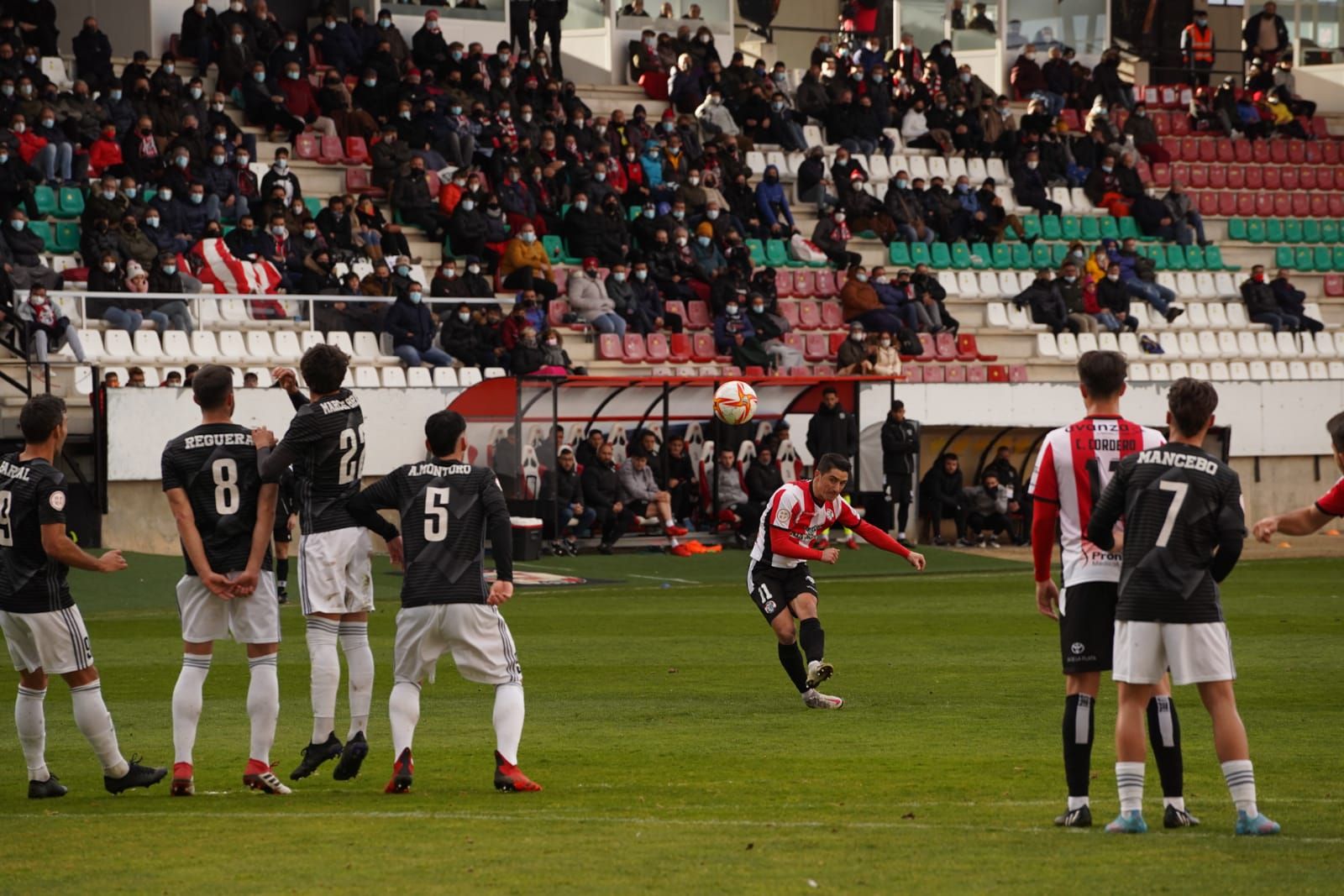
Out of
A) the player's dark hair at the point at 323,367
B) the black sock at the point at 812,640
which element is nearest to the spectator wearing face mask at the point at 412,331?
the black sock at the point at 812,640

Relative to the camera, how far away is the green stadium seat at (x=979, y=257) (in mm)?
35594

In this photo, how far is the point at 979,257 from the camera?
35656 mm

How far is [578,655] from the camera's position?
A: 51.3ft

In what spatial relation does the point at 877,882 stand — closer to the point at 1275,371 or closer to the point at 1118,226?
the point at 1275,371

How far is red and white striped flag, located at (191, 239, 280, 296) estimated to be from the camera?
26375mm

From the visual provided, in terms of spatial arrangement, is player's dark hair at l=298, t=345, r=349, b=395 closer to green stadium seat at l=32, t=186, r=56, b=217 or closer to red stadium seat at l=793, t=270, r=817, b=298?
green stadium seat at l=32, t=186, r=56, b=217

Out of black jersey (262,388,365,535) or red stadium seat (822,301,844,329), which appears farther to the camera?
red stadium seat (822,301,844,329)

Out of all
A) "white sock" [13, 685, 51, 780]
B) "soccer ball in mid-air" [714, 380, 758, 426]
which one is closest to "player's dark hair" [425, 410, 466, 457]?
"white sock" [13, 685, 51, 780]

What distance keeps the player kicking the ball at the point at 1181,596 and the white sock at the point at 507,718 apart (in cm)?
272

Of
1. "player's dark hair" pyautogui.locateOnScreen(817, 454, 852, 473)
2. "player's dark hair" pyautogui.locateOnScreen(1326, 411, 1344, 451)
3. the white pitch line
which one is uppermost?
"player's dark hair" pyautogui.locateOnScreen(1326, 411, 1344, 451)

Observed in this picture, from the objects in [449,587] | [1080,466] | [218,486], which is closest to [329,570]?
[218,486]

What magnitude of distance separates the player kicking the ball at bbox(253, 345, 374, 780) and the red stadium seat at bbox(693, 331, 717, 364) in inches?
832

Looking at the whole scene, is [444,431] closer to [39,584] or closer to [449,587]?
[449,587]

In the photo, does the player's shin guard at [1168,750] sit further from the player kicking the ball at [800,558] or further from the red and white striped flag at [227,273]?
the red and white striped flag at [227,273]
